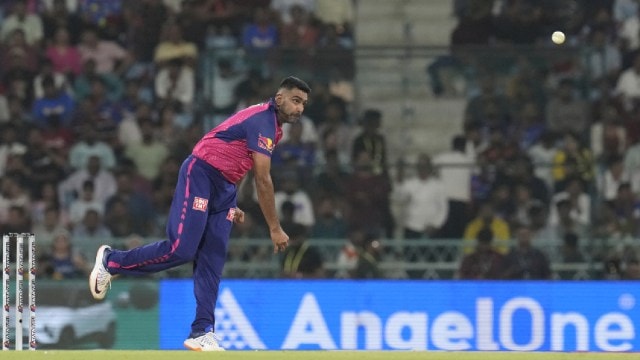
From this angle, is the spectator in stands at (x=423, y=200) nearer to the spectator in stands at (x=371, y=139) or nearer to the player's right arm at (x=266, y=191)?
the spectator in stands at (x=371, y=139)

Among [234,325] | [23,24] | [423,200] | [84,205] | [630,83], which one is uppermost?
[23,24]

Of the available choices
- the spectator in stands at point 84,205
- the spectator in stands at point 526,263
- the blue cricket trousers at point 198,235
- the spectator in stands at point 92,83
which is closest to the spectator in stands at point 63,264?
the spectator in stands at point 84,205

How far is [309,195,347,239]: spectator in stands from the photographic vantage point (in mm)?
16016

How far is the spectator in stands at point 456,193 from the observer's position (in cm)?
1595

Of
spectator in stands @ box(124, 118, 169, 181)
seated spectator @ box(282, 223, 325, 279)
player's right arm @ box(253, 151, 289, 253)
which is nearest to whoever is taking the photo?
player's right arm @ box(253, 151, 289, 253)

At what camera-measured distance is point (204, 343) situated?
10.1 m

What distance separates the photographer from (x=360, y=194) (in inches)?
629

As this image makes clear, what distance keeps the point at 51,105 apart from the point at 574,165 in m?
6.50

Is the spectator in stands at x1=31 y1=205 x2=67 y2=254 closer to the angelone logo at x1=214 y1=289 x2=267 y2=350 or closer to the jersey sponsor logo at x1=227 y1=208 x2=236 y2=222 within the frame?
the angelone logo at x1=214 y1=289 x2=267 y2=350

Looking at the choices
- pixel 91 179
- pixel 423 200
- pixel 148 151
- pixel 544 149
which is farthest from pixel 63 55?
pixel 544 149

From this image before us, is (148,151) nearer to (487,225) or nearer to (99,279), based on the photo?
(487,225)

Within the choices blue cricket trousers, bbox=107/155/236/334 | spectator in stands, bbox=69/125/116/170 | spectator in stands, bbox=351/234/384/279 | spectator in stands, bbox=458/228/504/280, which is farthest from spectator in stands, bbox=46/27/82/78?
blue cricket trousers, bbox=107/155/236/334

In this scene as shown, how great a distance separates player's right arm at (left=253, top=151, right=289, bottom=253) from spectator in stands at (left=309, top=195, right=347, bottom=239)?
19.9 feet

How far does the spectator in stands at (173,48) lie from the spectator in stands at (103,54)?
1.47 ft
